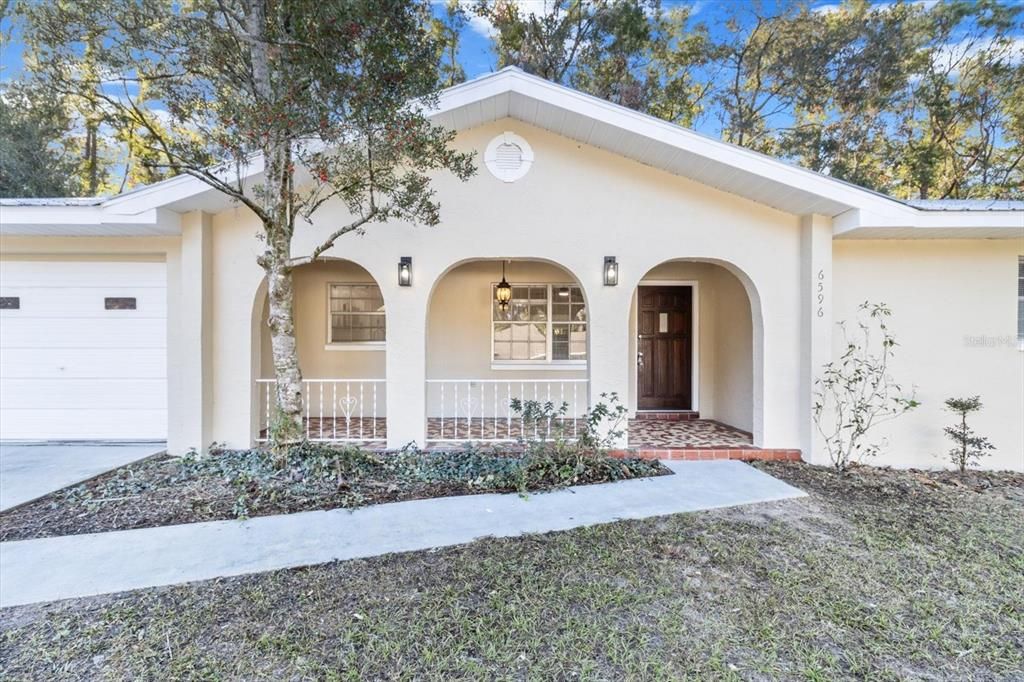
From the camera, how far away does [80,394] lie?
6637 mm

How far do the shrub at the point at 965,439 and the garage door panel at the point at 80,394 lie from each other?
1103cm

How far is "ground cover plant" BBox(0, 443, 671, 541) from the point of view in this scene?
4215 millimetres

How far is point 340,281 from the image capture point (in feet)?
28.1

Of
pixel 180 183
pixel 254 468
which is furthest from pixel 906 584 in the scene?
pixel 180 183

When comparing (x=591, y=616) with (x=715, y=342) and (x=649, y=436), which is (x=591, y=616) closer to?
(x=649, y=436)

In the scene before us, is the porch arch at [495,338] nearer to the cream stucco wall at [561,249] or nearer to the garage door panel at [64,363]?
the cream stucco wall at [561,249]

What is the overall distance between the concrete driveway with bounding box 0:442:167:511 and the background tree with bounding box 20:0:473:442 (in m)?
2.47

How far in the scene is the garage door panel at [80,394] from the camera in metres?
6.61

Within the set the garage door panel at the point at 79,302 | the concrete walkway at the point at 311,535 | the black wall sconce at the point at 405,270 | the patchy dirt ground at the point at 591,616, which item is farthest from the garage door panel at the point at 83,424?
the patchy dirt ground at the point at 591,616

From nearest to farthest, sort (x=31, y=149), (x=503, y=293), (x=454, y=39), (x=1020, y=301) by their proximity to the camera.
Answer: (x=1020, y=301) → (x=503, y=293) → (x=31, y=149) → (x=454, y=39)

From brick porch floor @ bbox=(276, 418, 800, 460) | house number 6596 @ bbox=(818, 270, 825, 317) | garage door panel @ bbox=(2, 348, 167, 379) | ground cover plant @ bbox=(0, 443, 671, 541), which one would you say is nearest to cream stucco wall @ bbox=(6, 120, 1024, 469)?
house number 6596 @ bbox=(818, 270, 825, 317)

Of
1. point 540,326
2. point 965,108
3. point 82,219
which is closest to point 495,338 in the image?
point 540,326

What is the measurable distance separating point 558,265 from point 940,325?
5373 mm

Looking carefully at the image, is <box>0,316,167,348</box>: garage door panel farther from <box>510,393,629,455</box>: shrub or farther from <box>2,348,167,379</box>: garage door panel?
<box>510,393,629,455</box>: shrub
